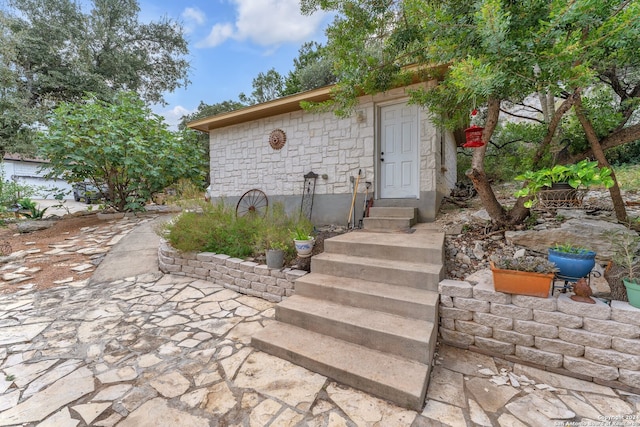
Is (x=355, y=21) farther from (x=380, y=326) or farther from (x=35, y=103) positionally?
(x=35, y=103)

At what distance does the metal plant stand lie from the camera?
5.36 m

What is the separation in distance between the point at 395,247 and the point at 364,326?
1.06m

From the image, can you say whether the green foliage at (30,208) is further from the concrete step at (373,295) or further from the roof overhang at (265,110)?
the concrete step at (373,295)

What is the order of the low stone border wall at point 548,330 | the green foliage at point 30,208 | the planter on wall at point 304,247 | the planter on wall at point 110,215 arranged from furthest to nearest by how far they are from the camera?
the planter on wall at point 110,215
the green foliage at point 30,208
the planter on wall at point 304,247
the low stone border wall at point 548,330

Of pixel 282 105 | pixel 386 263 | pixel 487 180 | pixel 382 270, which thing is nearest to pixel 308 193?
pixel 282 105

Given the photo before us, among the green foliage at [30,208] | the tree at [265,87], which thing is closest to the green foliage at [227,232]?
the green foliage at [30,208]

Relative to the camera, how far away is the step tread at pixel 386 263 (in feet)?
8.17

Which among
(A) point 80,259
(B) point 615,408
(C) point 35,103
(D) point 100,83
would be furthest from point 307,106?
(C) point 35,103

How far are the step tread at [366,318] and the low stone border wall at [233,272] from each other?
550mm

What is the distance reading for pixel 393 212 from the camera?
171 inches

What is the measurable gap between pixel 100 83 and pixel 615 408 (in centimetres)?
1514

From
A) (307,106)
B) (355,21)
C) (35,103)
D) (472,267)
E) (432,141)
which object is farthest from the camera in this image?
(35,103)

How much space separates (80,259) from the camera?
4559 mm

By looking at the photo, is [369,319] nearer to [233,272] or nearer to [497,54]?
[233,272]
